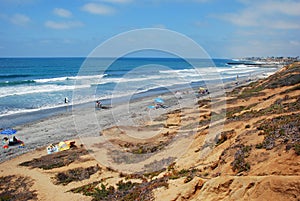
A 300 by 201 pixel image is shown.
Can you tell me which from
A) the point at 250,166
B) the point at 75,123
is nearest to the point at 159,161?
the point at 250,166

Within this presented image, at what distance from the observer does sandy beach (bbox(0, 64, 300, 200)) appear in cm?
676

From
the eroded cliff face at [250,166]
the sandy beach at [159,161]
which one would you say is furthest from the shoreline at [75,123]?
the eroded cliff face at [250,166]

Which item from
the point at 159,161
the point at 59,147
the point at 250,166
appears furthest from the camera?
the point at 59,147

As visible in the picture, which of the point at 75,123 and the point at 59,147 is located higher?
the point at 75,123

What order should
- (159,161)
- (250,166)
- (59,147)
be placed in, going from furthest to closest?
(59,147)
(159,161)
(250,166)

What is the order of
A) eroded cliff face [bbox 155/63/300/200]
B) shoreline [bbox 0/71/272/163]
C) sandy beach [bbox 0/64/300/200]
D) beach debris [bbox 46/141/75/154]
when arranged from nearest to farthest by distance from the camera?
→ eroded cliff face [bbox 155/63/300/200] → sandy beach [bbox 0/64/300/200] → beach debris [bbox 46/141/75/154] → shoreline [bbox 0/71/272/163]

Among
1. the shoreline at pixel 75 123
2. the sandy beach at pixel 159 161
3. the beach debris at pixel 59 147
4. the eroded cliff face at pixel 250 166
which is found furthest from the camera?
the shoreline at pixel 75 123

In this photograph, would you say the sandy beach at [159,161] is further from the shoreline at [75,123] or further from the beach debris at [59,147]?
the beach debris at [59,147]

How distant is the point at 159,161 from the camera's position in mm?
12516

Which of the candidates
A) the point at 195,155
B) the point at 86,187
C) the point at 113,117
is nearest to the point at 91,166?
the point at 86,187

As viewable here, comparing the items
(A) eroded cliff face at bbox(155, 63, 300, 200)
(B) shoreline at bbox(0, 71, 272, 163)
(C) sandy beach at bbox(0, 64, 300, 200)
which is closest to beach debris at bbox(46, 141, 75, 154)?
(C) sandy beach at bbox(0, 64, 300, 200)

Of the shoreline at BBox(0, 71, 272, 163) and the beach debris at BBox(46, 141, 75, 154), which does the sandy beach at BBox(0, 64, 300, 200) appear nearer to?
the shoreline at BBox(0, 71, 272, 163)

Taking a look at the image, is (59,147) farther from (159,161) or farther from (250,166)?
(250,166)

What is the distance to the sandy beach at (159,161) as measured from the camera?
22.2 ft
